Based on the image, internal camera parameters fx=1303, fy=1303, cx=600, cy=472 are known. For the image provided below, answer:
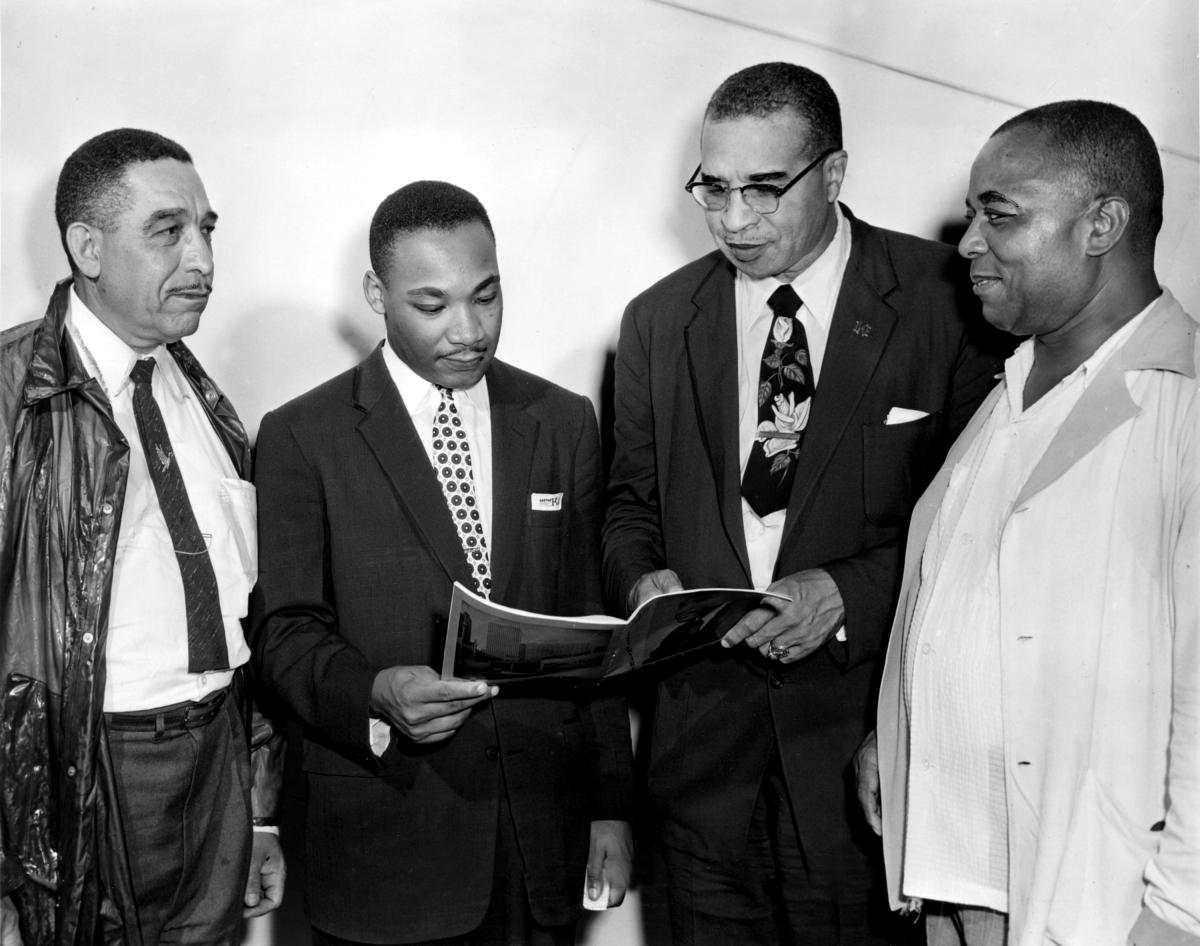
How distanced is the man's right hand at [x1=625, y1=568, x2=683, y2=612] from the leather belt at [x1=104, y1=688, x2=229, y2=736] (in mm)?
854

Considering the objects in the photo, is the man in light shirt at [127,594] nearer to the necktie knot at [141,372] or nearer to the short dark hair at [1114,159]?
the necktie knot at [141,372]

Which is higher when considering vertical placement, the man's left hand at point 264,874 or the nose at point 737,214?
the nose at point 737,214

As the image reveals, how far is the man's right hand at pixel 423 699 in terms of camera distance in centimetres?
233

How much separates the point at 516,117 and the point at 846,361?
4.17 ft

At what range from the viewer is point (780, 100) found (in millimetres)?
2775

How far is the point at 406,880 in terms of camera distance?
2.58 m

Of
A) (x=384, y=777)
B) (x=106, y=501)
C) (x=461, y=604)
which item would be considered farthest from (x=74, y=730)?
(x=461, y=604)

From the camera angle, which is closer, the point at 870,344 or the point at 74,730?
the point at 74,730

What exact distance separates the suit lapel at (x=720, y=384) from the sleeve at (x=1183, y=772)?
3.26 feet

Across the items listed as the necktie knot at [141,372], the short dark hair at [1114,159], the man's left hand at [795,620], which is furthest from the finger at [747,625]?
the necktie knot at [141,372]

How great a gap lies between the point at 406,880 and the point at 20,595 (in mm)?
915

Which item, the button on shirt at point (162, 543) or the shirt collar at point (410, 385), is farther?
the shirt collar at point (410, 385)

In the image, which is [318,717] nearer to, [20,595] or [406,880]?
[406,880]

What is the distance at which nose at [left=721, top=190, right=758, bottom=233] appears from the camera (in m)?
2.74
